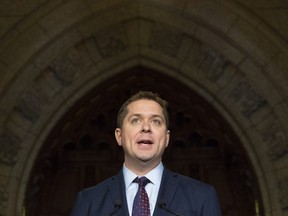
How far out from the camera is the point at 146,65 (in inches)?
234

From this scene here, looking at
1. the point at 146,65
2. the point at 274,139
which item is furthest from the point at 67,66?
the point at 274,139

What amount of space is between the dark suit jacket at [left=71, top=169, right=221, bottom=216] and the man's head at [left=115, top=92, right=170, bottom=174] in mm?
79

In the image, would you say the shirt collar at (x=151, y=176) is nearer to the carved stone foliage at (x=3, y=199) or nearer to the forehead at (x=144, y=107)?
the forehead at (x=144, y=107)

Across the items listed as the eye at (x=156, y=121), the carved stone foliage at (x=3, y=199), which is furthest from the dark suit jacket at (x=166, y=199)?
the carved stone foliage at (x=3, y=199)

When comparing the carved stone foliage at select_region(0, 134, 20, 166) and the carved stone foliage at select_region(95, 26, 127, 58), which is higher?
the carved stone foliage at select_region(95, 26, 127, 58)

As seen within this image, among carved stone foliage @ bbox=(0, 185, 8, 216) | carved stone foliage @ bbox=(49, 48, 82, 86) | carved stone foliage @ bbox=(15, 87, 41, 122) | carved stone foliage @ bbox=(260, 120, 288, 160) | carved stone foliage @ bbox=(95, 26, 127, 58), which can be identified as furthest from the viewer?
carved stone foliage @ bbox=(95, 26, 127, 58)

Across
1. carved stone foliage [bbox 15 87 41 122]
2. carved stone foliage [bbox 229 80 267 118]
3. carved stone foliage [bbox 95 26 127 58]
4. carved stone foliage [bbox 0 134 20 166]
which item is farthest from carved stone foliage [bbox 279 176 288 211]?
carved stone foliage [bbox 0 134 20 166]

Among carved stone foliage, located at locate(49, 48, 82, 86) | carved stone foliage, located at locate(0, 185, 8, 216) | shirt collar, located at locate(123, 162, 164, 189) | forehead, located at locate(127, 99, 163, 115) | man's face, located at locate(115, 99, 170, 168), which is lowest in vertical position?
shirt collar, located at locate(123, 162, 164, 189)

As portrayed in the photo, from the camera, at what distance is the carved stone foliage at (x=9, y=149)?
5.54 meters

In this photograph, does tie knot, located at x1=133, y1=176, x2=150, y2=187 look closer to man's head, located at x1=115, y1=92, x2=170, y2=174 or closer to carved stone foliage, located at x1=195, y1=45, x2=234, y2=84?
man's head, located at x1=115, y1=92, x2=170, y2=174

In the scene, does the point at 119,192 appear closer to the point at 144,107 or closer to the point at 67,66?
the point at 144,107

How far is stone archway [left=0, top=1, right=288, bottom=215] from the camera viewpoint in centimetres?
558

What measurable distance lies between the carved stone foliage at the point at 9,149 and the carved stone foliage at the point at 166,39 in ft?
5.12

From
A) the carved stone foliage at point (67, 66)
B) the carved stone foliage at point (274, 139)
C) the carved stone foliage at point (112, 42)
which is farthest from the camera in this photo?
the carved stone foliage at point (112, 42)
